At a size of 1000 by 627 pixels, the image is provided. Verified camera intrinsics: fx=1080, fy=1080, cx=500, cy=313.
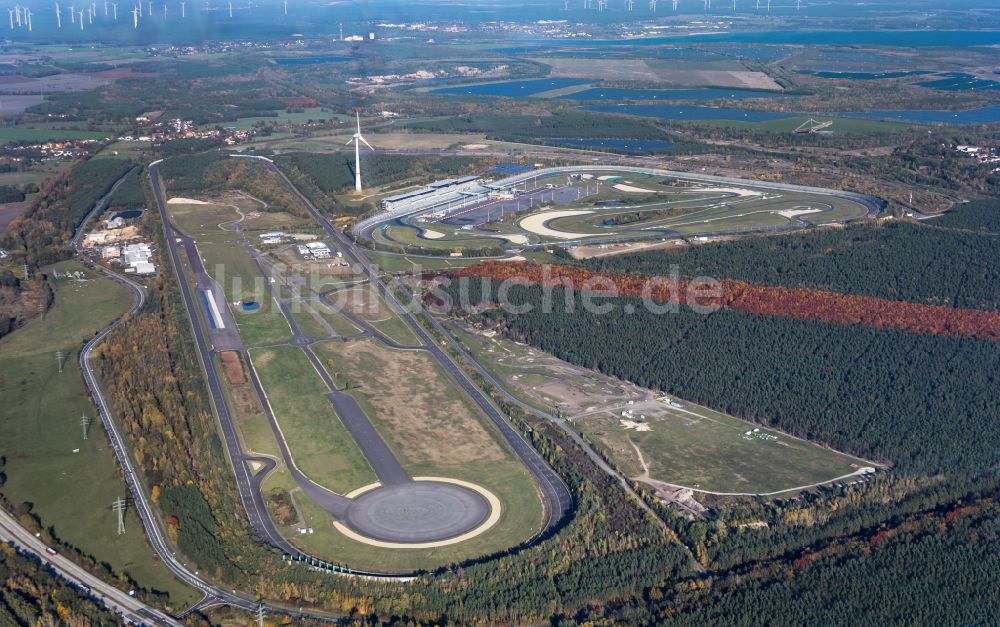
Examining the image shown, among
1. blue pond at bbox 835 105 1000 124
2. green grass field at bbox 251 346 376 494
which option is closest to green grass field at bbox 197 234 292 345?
green grass field at bbox 251 346 376 494

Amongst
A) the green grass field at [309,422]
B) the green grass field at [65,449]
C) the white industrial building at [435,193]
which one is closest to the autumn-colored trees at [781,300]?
the green grass field at [309,422]

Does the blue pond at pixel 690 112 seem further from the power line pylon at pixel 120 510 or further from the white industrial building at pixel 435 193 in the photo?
the power line pylon at pixel 120 510

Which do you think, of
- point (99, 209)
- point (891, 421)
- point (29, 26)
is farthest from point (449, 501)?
point (29, 26)

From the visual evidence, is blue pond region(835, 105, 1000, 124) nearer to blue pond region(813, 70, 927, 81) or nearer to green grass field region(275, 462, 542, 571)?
blue pond region(813, 70, 927, 81)

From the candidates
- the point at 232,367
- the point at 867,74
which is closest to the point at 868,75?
the point at 867,74

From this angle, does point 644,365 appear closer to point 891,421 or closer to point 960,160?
point 891,421

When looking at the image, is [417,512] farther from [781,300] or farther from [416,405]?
[781,300]
